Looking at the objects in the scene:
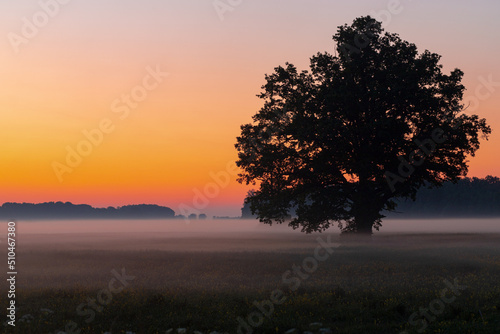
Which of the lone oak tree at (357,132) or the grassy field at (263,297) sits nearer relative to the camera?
the grassy field at (263,297)

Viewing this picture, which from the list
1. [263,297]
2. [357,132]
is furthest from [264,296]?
[357,132]

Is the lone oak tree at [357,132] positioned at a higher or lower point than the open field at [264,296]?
higher

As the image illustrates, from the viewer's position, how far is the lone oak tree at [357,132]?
4728 cm

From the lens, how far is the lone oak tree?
47.3m

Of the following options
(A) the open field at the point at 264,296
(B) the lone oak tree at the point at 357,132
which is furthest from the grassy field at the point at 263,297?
(B) the lone oak tree at the point at 357,132

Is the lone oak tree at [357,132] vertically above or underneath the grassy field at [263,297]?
above

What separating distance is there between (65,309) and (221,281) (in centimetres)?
813

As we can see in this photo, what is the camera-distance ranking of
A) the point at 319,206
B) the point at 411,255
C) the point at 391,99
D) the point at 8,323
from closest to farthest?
the point at 8,323, the point at 411,255, the point at 391,99, the point at 319,206

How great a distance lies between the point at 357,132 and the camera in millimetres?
48000

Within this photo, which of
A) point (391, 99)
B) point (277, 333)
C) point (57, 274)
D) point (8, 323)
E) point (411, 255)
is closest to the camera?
point (277, 333)

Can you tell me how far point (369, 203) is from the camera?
1984 inches

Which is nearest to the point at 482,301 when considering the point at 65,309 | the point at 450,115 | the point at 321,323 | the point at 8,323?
the point at 321,323

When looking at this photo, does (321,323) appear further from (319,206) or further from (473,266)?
(319,206)

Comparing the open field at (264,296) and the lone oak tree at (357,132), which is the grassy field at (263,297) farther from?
the lone oak tree at (357,132)
